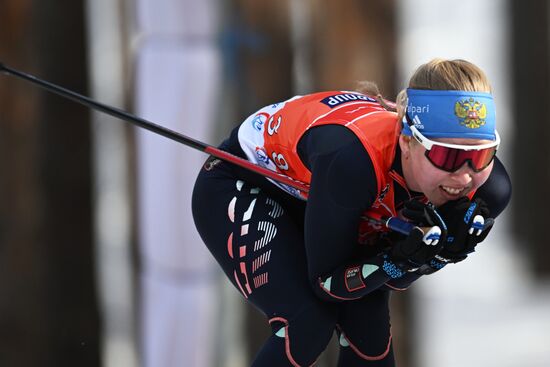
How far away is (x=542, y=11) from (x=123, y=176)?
343 cm

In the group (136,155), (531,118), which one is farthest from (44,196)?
(531,118)

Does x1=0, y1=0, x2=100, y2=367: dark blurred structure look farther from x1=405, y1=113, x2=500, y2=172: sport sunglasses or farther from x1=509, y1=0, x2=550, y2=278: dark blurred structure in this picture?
x1=509, y1=0, x2=550, y2=278: dark blurred structure

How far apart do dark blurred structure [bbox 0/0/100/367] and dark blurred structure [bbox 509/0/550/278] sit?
3.28 metres

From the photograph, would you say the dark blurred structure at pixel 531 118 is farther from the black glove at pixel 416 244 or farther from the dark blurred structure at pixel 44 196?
the black glove at pixel 416 244

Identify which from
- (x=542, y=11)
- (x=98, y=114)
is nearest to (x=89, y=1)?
(x=98, y=114)

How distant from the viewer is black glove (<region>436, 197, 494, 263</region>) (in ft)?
11.2

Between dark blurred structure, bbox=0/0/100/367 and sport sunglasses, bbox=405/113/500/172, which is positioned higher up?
sport sunglasses, bbox=405/113/500/172

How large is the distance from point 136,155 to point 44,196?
1.55 ft

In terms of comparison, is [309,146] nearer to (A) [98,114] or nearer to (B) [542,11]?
(A) [98,114]

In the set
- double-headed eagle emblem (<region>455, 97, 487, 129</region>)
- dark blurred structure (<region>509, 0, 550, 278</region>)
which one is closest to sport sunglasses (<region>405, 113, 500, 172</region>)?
double-headed eagle emblem (<region>455, 97, 487, 129</region>)

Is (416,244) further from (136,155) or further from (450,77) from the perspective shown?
(136,155)

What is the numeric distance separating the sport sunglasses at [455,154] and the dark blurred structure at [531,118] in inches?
184

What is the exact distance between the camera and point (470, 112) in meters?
3.36

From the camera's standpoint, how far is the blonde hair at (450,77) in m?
3.39
